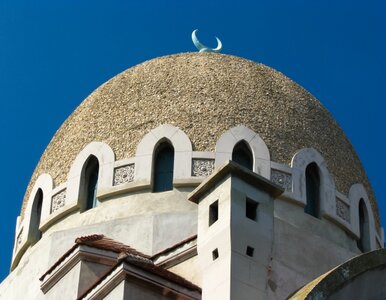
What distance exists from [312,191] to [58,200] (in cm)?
352

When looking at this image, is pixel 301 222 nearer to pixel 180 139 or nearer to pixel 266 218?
pixel 180 139

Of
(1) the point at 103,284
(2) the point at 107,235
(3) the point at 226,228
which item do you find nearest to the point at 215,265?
(3) the point at 226,228

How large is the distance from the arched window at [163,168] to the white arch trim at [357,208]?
103 inches

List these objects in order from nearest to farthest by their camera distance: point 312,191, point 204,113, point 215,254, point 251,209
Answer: point 215,254
point 251,209
point 312,191
point 204,113

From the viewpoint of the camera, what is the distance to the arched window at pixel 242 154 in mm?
18758

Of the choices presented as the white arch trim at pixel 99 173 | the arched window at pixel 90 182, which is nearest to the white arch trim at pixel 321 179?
the white arch trim at pixel 99 173

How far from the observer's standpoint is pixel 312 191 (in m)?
19.1

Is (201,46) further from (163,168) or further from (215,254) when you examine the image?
(215,254)

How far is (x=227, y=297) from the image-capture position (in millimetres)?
13875

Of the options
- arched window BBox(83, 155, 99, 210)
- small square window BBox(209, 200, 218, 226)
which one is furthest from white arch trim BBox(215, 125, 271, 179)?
small square window BBox(209, 200, 218, 226)

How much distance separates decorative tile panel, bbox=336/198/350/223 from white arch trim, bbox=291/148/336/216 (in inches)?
3.9

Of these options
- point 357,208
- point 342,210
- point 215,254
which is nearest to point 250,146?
point 342,210

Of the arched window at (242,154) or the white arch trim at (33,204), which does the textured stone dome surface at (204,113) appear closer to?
the white arch trim at (33,204)

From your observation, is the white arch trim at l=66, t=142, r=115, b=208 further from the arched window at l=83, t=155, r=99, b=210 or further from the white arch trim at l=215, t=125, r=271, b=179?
the white arch trim at l=215, t=125, r=271, b=179
